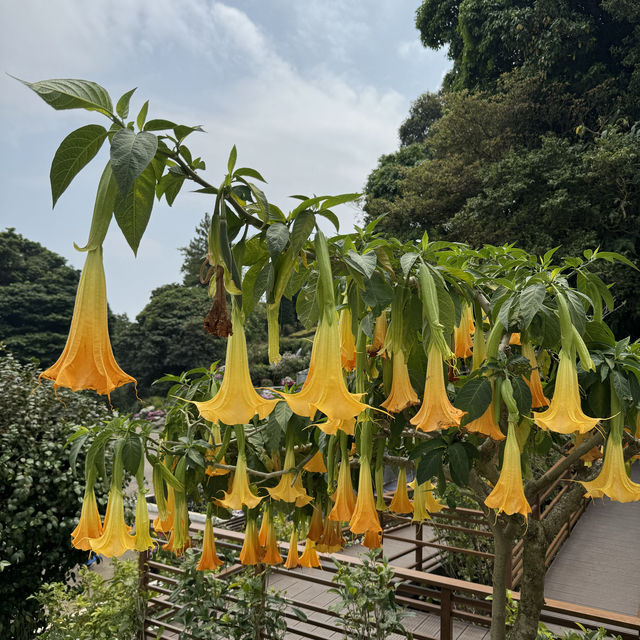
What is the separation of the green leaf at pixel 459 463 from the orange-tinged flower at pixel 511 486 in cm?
12

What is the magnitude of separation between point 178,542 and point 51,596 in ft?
7.80

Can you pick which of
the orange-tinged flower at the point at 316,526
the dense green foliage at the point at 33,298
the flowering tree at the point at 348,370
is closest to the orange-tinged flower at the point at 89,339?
the flowering tree at the point at 348,370

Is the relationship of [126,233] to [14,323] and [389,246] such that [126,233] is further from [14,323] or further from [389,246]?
[14,323]

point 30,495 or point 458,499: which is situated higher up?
point 30,495

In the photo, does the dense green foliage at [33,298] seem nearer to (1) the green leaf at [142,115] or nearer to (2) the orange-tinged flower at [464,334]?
(2) the orange-tinged flower at [464,334]

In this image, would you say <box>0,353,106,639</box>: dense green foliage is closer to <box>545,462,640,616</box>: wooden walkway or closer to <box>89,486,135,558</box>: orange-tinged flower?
<box>89,486,135,558</box>: orange-tinged flower

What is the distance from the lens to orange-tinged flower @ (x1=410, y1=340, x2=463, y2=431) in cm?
81

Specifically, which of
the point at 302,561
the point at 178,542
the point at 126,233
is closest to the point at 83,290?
the point at 126,233

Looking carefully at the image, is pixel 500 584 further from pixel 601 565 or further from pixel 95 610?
pixel 601 565

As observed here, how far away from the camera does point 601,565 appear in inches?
178

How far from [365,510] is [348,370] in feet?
1.00

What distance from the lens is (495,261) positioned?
1433 mm

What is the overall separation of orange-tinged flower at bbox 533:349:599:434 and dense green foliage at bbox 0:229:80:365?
1687 cm

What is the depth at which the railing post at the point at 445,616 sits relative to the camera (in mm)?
2164
